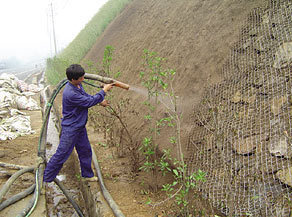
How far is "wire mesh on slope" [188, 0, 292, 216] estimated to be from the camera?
252 centimetres

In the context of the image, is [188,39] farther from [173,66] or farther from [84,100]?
[84,100]

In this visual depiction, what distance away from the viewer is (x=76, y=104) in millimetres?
2977

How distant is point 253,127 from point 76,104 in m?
2.42

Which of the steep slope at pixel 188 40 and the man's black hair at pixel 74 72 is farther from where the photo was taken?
the steep slope at pixel 188 40

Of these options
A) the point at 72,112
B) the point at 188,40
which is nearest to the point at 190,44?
the point at 188,40

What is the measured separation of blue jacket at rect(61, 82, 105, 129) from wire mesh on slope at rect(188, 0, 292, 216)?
4.63 feet

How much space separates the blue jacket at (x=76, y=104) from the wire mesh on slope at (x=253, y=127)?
4.63 feet

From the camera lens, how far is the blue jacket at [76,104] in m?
2.94

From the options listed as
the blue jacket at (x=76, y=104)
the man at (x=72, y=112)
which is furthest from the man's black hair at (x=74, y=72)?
the blue jacket at (x=76, y=104)

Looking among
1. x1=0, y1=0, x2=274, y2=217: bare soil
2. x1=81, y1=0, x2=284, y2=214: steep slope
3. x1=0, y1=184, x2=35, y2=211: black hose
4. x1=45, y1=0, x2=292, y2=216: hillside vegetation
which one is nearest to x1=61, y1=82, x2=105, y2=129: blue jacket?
x1=45, y1=0, x2=292, y2=216: hillside vegetation

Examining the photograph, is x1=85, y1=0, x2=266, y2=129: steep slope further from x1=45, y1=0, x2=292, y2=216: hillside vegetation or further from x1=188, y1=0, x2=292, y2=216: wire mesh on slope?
x1=188, y1=0, x2=292, y2=216: wire mesh on slope

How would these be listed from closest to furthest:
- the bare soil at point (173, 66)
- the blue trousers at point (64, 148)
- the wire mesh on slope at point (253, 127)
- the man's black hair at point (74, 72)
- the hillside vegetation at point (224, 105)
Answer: the wire mesh on slope at point (253, 127) → the hillside vegetation at point (224, 105) → the man's black hair at point (74, 72) → the blue trousers at point (64, 148) → the bare soil at point (173, 66)

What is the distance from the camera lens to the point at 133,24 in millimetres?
10461

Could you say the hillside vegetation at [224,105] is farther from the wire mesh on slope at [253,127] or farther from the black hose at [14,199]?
the black hose at [14,199]
